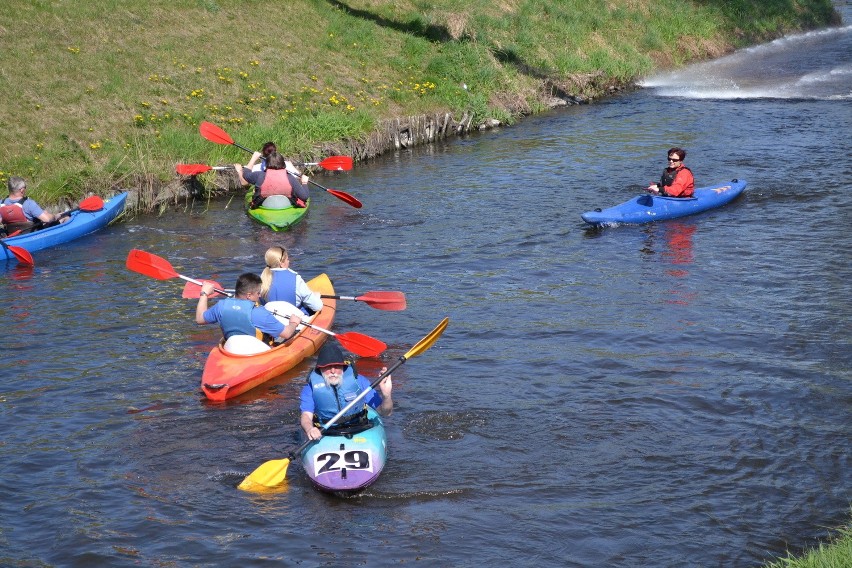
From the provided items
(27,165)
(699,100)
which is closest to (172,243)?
(27,165)

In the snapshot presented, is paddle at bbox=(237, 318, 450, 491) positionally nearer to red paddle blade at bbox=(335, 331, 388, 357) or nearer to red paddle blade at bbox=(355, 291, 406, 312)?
red paddle blade at bbox=(335, 331, 388, 357)

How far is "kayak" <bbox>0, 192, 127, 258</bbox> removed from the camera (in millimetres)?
14117

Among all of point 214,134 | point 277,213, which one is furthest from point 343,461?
point 214,134

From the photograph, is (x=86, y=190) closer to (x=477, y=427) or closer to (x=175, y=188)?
(x=175, y=188)

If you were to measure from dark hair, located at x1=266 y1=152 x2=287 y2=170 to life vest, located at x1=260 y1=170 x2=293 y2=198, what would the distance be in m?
0.08

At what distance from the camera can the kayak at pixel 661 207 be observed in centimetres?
1503

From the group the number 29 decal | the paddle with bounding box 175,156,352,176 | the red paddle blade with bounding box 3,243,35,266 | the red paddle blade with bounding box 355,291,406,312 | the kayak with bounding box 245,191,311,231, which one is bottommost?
the red paddle blade with bounding box 3,243,35,266

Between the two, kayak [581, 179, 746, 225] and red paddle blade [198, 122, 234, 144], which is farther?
red paddle blade [198, 122, 234, 144]

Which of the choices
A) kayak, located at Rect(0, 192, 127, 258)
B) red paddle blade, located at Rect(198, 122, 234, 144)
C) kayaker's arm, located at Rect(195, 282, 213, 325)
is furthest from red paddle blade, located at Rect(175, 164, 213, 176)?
kayaker's arm, located at Rect(195, 282, 213, 325)

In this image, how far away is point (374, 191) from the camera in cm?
1784

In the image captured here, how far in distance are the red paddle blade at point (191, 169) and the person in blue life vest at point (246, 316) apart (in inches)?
276

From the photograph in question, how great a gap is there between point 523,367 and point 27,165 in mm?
9689

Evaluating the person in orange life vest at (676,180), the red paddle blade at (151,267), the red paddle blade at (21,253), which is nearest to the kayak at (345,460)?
the red paddle blade at (151,267)

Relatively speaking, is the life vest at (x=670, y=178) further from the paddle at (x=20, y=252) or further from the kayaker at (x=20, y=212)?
the paddle at (x=20, y=252)
